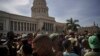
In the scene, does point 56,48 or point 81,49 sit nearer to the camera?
point 56,48

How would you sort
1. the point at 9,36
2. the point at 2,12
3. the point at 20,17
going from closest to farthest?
the point at 9,36 < the point at 2,12 < the point at 20,17

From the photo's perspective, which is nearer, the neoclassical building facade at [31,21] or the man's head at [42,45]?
the man's head at [42,45]

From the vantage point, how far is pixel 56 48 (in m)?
4.20

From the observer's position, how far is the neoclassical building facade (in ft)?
183

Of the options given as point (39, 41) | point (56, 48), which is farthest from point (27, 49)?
point (56, 48)

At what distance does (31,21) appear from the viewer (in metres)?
67.7

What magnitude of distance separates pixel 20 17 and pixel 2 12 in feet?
28.0

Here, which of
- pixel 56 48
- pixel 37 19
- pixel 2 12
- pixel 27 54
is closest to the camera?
pixel 27 54

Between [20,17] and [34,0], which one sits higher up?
[34,0]

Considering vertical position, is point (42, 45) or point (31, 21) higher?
point (31, 21)

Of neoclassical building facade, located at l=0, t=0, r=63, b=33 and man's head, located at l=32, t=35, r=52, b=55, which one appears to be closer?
man's head, located at l=32, t=35, r=52, b=55

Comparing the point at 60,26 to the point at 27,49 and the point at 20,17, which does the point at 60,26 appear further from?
the point at 27,49

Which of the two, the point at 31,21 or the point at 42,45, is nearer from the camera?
the point at 42,45

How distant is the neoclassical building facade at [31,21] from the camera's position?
5581cm
